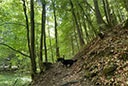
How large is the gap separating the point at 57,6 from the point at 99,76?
235 inches

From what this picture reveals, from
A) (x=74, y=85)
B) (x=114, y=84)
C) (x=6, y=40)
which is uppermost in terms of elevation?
(x=6, y=40)

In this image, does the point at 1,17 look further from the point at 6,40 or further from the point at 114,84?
the point at 114,84

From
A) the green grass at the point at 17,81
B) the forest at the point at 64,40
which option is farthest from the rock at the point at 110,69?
the green grass at the point at 17,81

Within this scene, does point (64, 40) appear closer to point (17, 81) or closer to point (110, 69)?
point (17, 81)

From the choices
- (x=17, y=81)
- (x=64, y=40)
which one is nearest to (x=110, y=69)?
(x=17, y=81)

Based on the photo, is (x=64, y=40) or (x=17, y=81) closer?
(x=17, y=81)

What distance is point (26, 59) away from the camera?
10.1 m

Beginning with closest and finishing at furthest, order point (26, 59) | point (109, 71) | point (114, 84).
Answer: point (114, 84) < point (109, 71) < point (26, 59)

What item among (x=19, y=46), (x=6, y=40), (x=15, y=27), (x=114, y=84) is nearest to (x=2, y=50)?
(x=6, y=40)

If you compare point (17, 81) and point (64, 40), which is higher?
point (64, 40)

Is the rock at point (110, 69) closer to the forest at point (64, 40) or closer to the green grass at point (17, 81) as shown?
the forest at point (64, 40)

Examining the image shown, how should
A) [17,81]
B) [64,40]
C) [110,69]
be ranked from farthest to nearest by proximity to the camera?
1. [64,40]
2. [17,81]
3. [110,69]

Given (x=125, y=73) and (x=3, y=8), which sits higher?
(x=3, y=8)

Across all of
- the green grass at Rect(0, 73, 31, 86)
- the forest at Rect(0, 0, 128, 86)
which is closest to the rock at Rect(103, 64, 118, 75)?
the forest at Rect(0, 0, 128, 86)
